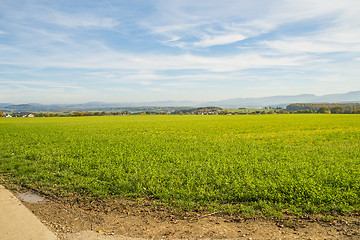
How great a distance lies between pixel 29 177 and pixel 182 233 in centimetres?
899

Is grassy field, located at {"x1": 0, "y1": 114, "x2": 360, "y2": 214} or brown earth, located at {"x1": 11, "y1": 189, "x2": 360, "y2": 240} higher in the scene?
grassy field, located at {"x1": 0, "y1": 114, "x2": 360, "y2": 214}

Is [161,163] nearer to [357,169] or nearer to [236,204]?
[236,204]

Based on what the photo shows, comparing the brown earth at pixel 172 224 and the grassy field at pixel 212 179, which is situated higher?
the grassy field at pixel 212 179

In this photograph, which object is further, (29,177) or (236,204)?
(29,177)

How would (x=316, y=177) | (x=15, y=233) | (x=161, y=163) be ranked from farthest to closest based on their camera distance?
(x=161, y=163), (x=316, y=177), (x=15, y=233)

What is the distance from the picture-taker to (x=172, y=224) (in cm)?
696

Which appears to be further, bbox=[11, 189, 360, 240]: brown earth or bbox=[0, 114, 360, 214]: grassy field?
bbox=[0, 114, 360, 214]: grassy field

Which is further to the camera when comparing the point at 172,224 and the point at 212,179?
the point at 212,179

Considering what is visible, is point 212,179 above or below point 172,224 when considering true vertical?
above

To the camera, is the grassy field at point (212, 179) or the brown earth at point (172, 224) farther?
the grassy field at point (212, 179)

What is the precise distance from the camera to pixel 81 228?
6770 millimetres

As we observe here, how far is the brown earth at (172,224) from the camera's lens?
6297 mm

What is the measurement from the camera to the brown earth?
6.30 m

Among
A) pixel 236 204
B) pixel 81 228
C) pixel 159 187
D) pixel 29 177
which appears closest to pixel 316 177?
pixel 236 204
